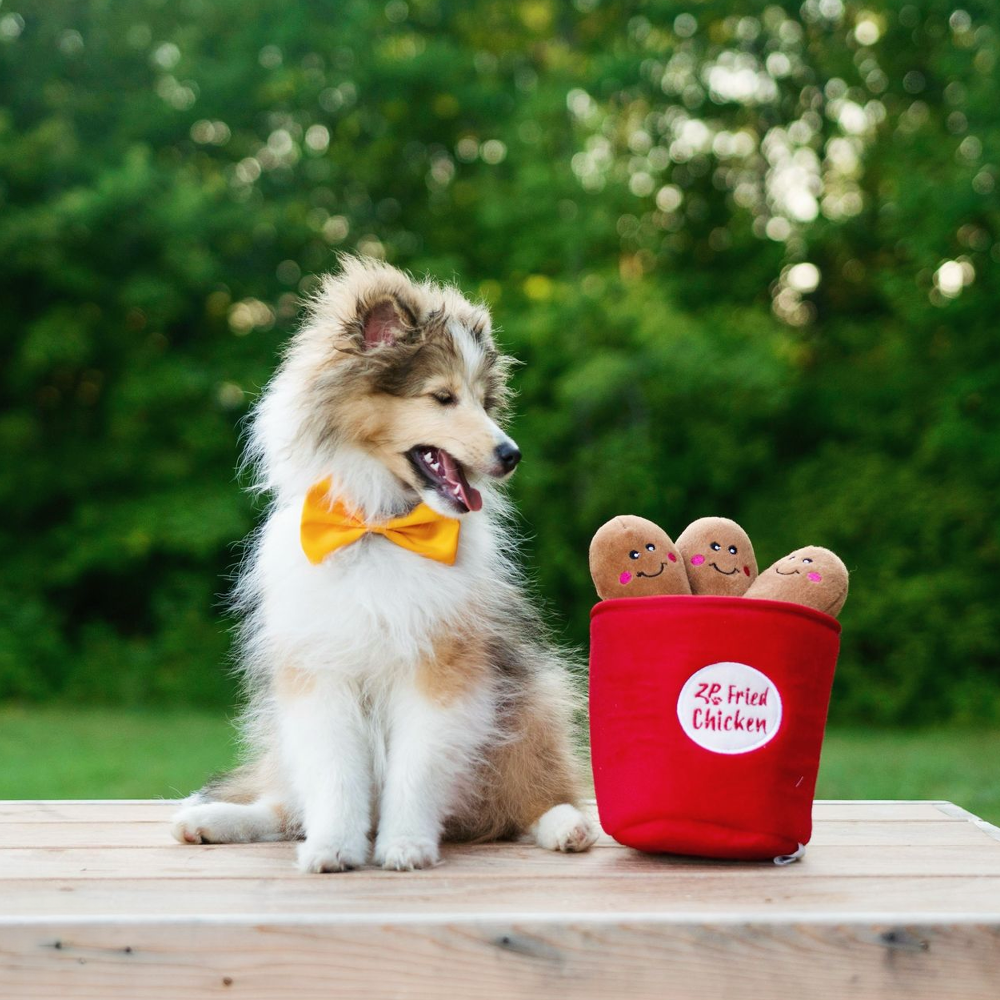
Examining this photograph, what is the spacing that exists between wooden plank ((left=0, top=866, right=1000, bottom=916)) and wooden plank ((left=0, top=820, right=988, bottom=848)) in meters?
0.43

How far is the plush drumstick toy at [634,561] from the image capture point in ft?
8.35

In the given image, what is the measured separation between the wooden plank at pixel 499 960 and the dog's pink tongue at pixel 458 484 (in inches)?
38.3

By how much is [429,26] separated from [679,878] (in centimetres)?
1138

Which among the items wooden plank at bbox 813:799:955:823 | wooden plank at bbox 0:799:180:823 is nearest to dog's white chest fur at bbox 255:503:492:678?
wooden plank at bbox 0:799:180:823

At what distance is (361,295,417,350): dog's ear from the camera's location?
2637 millimetres

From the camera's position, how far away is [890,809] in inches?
132

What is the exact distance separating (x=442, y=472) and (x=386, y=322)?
0.37 metres

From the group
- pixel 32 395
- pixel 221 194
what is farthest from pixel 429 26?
pixel 32 395

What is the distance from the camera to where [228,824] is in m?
2.76

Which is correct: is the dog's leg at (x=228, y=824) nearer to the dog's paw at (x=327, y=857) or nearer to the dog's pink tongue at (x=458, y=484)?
the dog's paw at (x=327, y=857)

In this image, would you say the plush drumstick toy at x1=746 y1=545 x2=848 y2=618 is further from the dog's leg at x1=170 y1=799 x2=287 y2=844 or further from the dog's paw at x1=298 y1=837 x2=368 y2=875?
the dog's leg at x1=170 y1=799 x2=287 y2=844

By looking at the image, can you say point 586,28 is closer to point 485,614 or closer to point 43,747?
point 43,747

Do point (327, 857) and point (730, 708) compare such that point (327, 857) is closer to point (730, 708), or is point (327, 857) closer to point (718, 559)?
point (730, 708)

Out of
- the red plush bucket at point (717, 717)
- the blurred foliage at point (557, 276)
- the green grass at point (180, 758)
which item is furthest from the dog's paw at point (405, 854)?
the blurred foliage at point (557, 276)
